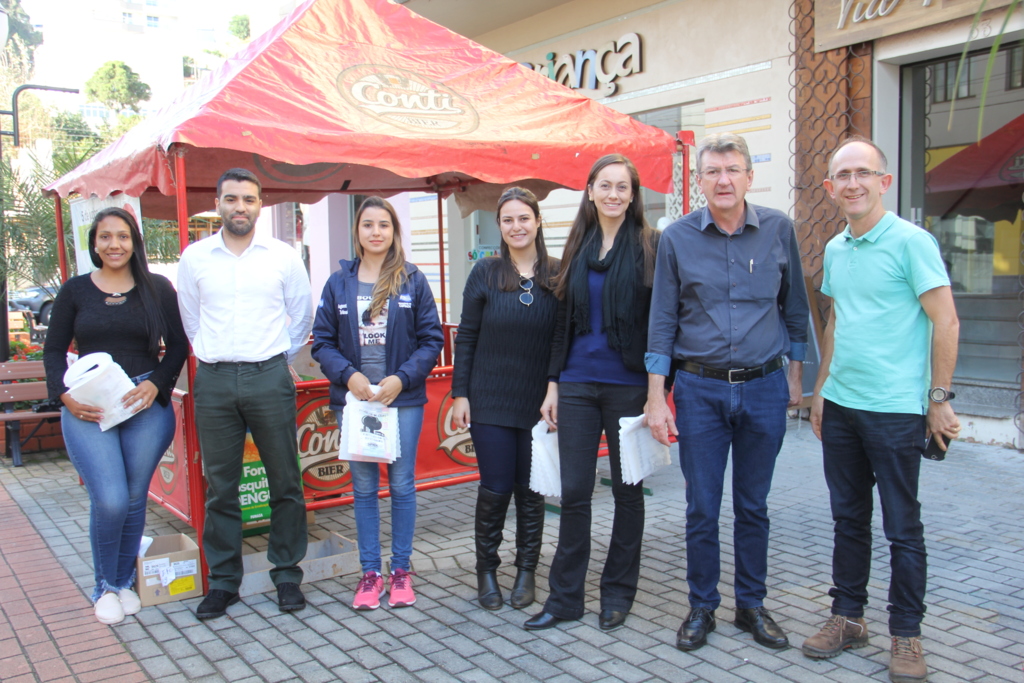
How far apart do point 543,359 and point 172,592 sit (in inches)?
86.2

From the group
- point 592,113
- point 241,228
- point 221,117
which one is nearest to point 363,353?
point 241,228

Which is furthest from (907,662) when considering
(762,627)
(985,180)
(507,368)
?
(985,180)

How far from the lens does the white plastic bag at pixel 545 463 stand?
146 inches

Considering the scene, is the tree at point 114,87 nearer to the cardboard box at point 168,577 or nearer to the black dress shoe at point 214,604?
the cardboard box at point 168,577

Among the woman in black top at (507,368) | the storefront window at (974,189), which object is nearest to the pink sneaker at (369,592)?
the woman in black top at (507,368)

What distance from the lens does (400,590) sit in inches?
158

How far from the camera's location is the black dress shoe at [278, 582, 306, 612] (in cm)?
396

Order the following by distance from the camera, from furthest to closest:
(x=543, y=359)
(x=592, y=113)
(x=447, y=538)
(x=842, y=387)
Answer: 1. (x=592, y=113)
2. (x=447, y=538)
3. (x=543, y=359)
4. (x=842, y=387)

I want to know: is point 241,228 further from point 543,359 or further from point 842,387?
point 842,387

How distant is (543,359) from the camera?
383 centimetres

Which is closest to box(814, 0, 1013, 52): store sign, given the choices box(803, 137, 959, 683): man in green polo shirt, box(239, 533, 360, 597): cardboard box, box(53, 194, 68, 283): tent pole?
box(803, 137, 959, 683): man in green polo shirt

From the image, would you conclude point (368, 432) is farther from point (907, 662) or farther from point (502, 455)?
point (907, 662)

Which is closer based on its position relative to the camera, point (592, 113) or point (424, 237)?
point (592, 113)

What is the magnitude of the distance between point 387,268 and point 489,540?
139 centimetres
